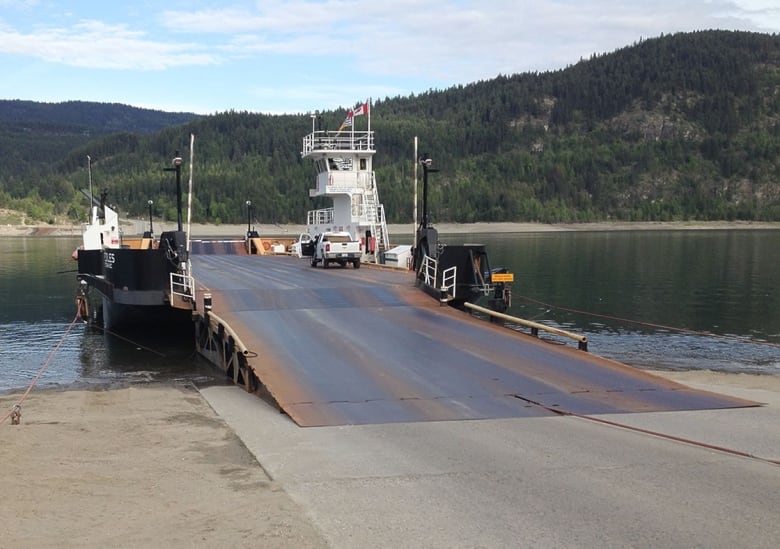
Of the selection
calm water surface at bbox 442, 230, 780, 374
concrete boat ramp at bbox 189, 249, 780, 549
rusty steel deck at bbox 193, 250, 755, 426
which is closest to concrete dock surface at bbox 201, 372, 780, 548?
concrete boat ramp at bbox 189, 249, 780, 549

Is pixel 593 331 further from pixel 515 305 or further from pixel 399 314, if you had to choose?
pixel 399 314

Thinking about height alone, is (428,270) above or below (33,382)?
above

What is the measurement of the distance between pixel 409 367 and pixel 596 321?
65.4 feet

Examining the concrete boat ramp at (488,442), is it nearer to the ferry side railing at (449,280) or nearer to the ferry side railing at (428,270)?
the ferry side railing at (449,280)

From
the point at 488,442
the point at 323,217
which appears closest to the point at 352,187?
the point at 323,217

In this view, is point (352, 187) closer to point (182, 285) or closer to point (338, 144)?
point (338, 144)

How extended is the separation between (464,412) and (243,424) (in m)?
3.39

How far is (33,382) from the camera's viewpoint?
798 inches

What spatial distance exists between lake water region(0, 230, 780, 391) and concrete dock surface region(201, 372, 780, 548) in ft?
37.6

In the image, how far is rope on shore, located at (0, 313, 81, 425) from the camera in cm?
1306

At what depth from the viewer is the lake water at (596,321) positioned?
23.8 meters

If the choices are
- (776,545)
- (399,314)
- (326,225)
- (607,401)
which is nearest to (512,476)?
(776,545)

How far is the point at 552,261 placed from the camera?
71.6 meters

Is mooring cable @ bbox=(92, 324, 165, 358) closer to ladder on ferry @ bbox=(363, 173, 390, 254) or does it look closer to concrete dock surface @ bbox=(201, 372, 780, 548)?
concrete dock surface @ bbox=(201, 372, 780, 548)
